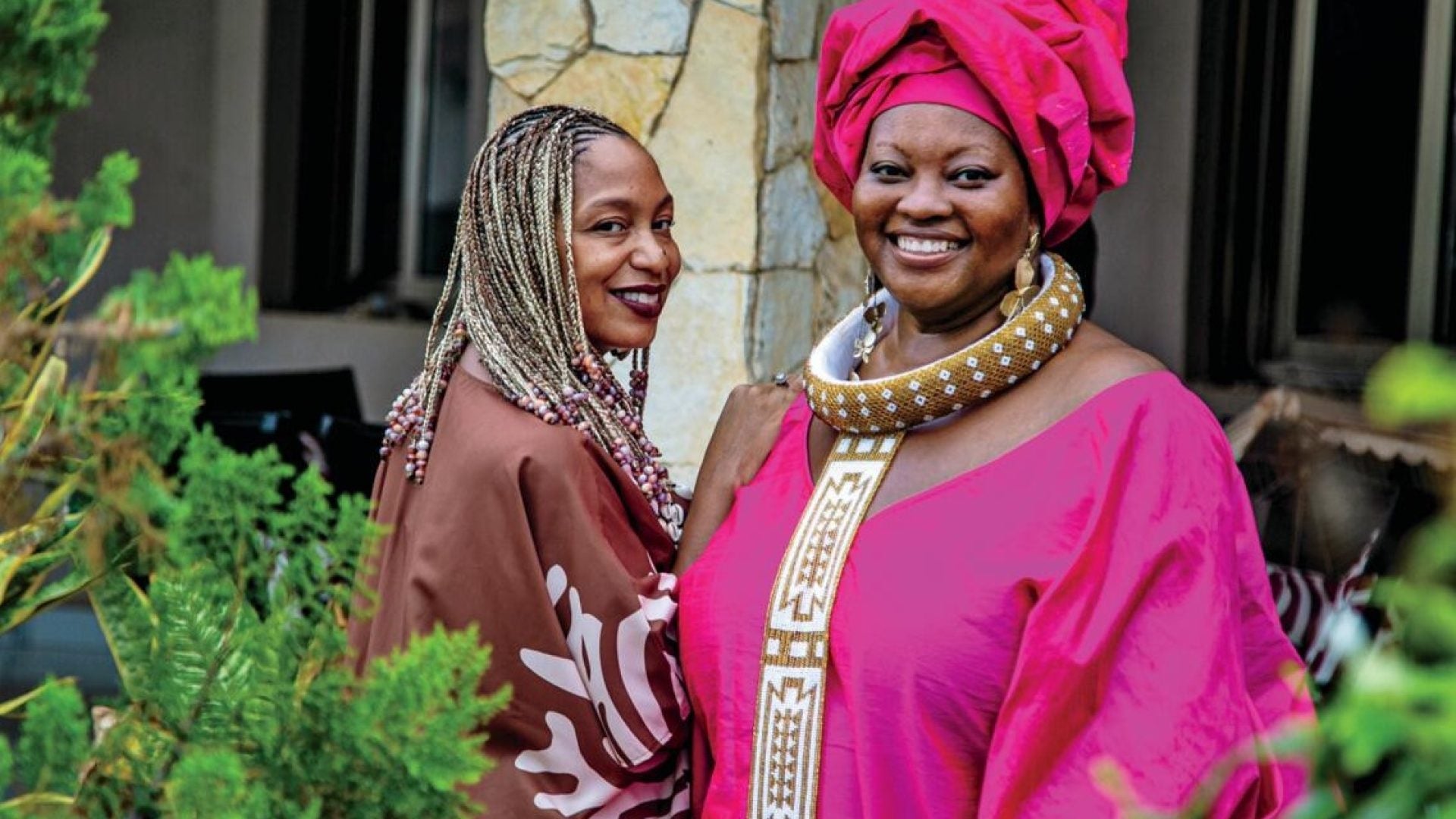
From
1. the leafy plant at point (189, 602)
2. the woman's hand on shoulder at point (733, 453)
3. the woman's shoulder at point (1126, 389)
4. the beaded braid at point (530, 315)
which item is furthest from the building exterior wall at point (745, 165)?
the leafy plant at point (189, 602)

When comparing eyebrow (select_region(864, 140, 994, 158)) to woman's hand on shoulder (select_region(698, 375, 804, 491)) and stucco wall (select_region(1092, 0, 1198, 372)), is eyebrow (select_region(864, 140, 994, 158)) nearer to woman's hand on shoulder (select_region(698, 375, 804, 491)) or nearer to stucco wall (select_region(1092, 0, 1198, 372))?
woman's hand on shoulder (select_region(698, 375, 804, 491))

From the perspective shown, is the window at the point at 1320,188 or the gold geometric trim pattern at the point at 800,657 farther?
the window at the point at 1320,188

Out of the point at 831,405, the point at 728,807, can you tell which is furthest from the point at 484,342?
the point at 728,807

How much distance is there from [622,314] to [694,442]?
5.77ft

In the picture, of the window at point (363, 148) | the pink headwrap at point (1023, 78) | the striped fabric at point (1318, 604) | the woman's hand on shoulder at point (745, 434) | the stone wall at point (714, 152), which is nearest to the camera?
the pink headwrap at point (1023, 78)

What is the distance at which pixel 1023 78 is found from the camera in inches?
91.2

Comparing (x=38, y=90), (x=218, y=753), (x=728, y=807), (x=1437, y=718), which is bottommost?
(x=728, y=807)

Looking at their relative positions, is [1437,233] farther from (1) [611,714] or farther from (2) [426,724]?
(2) [426,724]

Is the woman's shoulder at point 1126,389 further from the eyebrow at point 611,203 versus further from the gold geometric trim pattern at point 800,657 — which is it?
the eyebrow at point 611,203

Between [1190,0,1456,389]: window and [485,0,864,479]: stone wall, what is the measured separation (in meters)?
1.06

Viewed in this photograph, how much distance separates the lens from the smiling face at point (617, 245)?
8.54ft

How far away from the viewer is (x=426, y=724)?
1.17m

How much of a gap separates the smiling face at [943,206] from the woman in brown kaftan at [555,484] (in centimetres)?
38

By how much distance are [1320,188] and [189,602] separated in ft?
13.1
